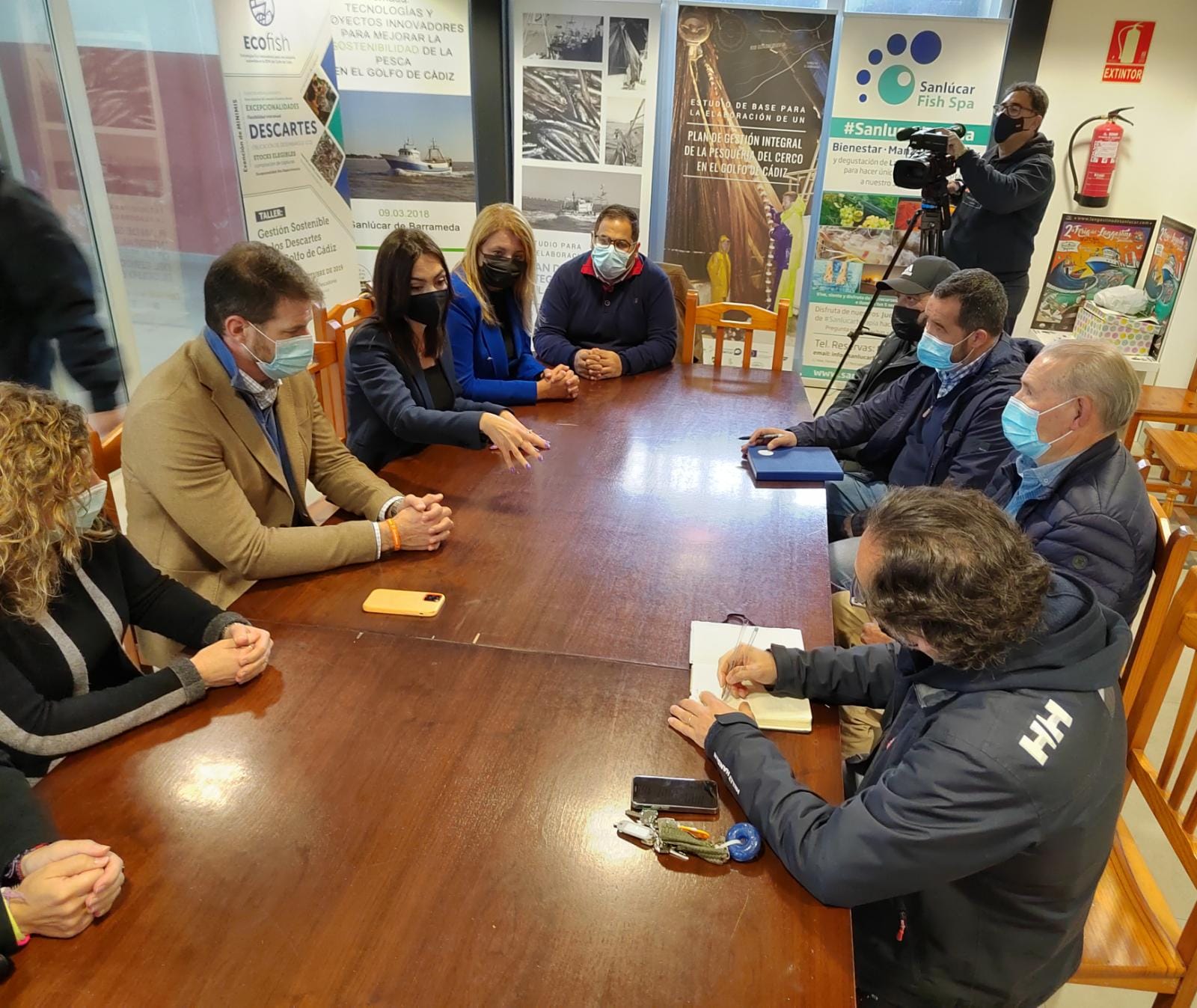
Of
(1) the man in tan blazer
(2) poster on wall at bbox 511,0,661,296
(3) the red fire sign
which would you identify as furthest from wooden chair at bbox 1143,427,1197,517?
(1) the man in tan blazer

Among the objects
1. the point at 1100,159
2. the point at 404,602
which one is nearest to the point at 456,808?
the point at 404,602

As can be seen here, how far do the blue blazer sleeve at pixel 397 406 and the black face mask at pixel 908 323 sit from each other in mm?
1503

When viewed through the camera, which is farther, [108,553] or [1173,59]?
[1173,59]

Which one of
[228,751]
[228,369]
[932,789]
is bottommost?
[228,751]

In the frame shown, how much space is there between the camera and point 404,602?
1676 millimetres

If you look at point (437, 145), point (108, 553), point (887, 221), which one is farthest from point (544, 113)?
point (108, 553)

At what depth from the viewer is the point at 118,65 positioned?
3.41 m

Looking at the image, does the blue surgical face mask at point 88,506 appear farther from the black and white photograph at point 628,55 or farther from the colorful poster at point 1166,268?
the colorful poster at point 1166,268

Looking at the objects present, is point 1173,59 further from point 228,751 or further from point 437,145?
point 228,751

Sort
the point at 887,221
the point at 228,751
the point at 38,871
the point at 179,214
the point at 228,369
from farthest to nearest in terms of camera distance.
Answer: the point at 887,221, the point at 179,214, the point at 228,369, the point at 228,751, the point at 38,871

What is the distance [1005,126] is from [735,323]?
53.9 inches

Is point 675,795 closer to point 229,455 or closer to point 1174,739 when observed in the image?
point 1174,739

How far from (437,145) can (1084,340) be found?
388 cm

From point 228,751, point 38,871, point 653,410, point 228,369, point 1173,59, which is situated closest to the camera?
point 38,871
